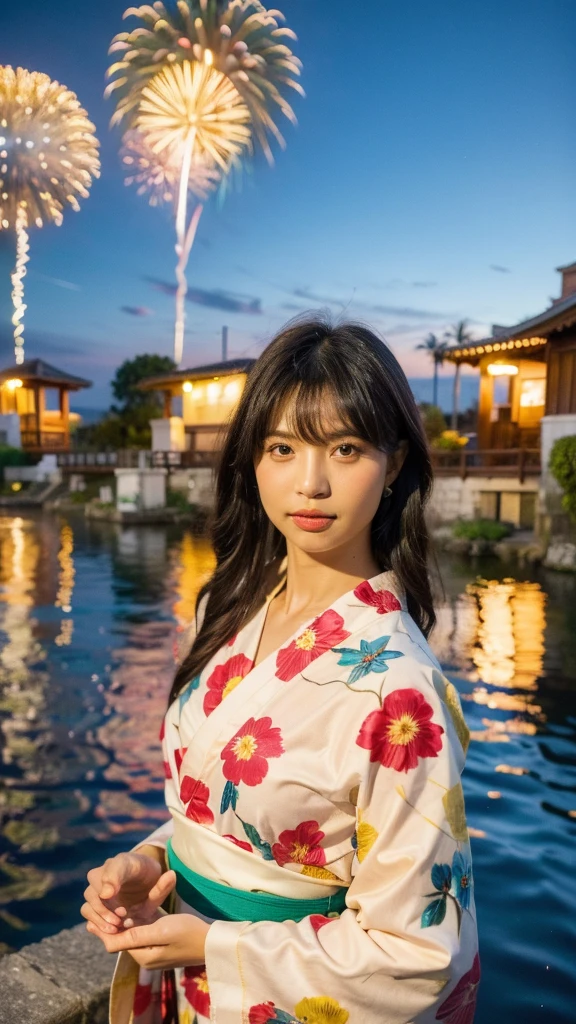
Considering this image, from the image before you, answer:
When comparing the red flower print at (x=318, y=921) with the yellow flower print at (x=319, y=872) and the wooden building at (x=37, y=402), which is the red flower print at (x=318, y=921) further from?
the wooden building at (x=37, y=402)

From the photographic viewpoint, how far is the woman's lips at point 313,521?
148 cm

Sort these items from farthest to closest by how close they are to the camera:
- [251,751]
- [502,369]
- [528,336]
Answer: [502,369] < [528,336] < [251,751]

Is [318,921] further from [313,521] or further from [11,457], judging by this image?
[11,457]

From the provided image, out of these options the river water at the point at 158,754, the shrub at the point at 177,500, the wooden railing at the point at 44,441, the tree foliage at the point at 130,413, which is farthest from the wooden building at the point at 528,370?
the wooden railing at the point at 44,441

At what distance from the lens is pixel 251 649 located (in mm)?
1637

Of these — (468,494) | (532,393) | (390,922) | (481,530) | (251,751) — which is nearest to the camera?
(390,922)

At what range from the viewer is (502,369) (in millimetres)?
19922

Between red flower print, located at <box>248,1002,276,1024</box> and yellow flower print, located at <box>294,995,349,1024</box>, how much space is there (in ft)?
Answer: 0.21

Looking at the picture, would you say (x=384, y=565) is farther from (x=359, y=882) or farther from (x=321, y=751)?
(x=359, y=882)

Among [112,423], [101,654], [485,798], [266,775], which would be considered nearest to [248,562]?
[266,775]

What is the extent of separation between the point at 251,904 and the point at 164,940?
168 millimetres

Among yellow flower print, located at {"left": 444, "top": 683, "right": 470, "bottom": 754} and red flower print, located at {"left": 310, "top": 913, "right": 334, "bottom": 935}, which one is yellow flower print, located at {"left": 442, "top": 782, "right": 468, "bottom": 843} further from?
red flower print, located at {"left": 310, "top": 913, "right": 334, "bottom": 935}

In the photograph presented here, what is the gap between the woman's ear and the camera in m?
1.58

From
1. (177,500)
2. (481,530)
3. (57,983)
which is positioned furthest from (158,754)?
(177,500)
